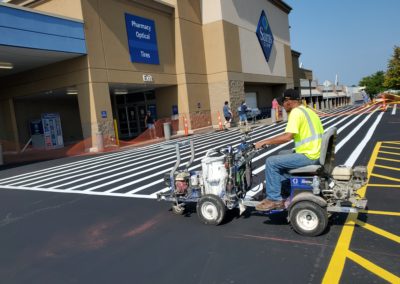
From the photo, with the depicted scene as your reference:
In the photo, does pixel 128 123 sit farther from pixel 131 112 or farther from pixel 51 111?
pixel 51 111

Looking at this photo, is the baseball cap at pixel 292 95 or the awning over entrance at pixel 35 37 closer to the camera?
the baseball cap at pixel 292 95

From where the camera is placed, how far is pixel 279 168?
4.51 metres

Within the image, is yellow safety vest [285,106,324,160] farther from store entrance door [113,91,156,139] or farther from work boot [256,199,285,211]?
store entrance door [113,91,156,139]

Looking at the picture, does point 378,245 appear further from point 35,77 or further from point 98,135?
point 35,77

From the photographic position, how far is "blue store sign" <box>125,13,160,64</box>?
20438 mm

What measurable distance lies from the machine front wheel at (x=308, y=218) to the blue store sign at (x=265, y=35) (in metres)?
29.2

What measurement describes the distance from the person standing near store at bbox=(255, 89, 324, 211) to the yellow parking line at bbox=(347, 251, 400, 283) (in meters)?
1.08

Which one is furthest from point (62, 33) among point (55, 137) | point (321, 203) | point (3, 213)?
point (321, 203)

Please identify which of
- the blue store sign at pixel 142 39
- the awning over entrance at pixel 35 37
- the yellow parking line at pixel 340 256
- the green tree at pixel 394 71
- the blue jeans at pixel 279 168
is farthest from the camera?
the green tree at pixel 394 71

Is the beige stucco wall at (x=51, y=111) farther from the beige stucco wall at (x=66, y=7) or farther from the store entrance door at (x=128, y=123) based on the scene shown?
the beige stucco wall at (x=66, y=7)

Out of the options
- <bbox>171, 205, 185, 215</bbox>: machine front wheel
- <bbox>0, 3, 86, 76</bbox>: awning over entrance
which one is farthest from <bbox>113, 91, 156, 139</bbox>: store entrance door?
<bbox>171, 205, 185, 215</bbox>: machine front wheel

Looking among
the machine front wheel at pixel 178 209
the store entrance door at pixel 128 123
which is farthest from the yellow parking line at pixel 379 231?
the store entrance door at pixel 128 123

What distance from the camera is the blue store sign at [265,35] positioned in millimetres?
31656

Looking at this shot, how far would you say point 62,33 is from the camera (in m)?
16.7
